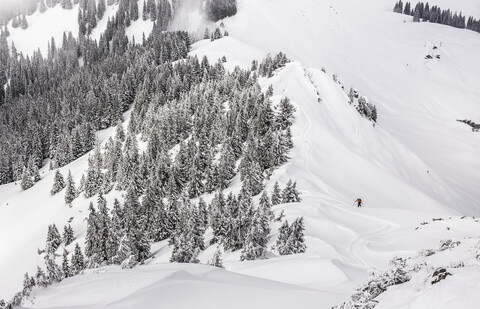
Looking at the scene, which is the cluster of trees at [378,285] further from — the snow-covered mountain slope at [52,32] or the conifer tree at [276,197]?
the snow-covered mountain slope at [52,32]

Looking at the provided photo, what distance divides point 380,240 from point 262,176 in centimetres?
1743

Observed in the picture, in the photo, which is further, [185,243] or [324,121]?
[324,121]

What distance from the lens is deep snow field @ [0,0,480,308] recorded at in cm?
927

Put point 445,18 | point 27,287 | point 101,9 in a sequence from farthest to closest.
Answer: point 101,9 < point 445,18 < point 27,287

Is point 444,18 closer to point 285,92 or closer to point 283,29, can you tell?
point 283,29

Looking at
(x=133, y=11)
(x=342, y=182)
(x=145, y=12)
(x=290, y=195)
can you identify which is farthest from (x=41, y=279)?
(x=133, y=11)

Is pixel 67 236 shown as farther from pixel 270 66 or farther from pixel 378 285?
pixel 270 66

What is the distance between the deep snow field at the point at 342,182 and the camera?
9266 millimetres

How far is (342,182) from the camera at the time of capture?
40.5 m

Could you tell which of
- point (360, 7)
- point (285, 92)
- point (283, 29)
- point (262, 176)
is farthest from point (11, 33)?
point (262, 176)

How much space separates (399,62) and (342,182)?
101m

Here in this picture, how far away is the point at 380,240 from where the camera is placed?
2212 centimetres

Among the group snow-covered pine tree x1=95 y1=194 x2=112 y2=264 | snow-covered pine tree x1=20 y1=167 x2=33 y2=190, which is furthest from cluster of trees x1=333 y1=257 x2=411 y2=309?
snow-covered pine tree x1=20 y1=167 x2=33 y2=190

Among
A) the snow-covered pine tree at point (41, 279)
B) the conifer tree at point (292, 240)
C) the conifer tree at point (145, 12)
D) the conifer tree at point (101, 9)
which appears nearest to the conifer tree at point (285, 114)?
the conifer tree at point (292, 240)
